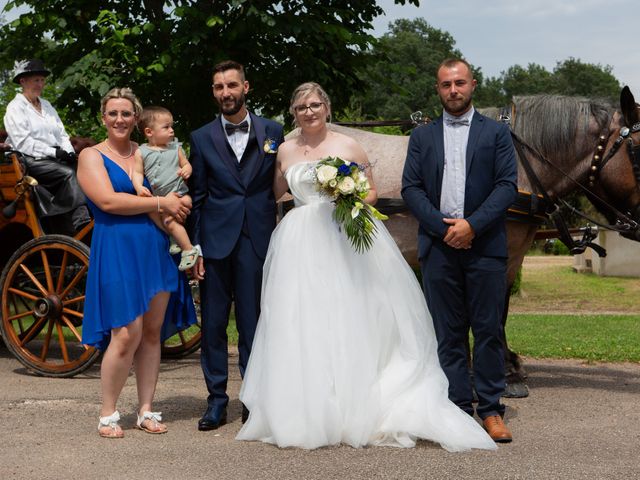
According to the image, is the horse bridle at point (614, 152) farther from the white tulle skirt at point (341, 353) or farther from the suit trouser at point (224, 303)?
the suit trouser at point (224, 303)

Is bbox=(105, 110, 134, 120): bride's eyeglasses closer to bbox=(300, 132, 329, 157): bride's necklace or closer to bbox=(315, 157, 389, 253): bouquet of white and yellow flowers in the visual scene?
bbox=(300, 132, 329, 157): bride's necklace

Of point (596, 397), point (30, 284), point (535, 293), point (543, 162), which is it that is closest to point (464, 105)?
point (543, 162)

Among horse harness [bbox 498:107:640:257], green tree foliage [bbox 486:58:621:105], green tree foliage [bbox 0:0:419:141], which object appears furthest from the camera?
green tree foliage [bbox 486:58:621:105]

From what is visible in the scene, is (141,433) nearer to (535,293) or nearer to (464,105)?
(464,105)

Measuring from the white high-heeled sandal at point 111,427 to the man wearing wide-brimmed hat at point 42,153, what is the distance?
2.42 m

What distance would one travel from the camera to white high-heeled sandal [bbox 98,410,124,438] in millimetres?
4723

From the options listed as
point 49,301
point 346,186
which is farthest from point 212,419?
point 49,301

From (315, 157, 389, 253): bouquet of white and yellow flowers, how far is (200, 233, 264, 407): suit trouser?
64 centimetres

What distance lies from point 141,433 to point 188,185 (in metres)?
1.47

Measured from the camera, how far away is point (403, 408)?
4496mm

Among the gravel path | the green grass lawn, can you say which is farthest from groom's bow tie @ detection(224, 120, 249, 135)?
the green grass lawn

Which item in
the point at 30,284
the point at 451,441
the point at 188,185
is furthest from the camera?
the point at 30,284

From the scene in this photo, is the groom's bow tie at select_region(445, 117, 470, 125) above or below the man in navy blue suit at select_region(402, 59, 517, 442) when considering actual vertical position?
above

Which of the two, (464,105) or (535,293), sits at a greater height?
(464,105)
